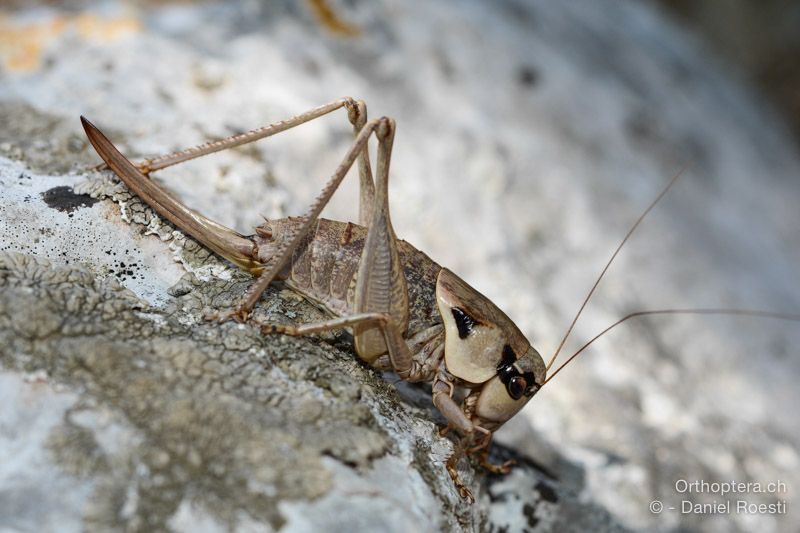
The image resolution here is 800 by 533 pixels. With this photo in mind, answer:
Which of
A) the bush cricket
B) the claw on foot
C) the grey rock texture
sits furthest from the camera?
the claw on foot

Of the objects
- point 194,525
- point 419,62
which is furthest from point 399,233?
point 194,525

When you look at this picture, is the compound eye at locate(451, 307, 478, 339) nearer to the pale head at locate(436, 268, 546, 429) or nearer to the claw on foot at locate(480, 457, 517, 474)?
the pale head at locate(436, 268, 546, 429)

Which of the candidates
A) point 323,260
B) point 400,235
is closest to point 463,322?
point 323,260

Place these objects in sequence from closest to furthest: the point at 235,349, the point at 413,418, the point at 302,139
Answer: the point at 235,349 → the point at 413,418 → the point at 302,139

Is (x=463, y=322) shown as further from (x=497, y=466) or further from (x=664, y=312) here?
(x=664, y=312)

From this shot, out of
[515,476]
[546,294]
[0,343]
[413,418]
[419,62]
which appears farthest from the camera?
[419,62]

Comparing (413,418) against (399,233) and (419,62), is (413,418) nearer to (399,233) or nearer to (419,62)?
(399,233)

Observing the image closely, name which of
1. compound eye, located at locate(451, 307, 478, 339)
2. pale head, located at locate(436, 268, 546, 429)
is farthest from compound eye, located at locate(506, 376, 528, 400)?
compound eye, located at locate(451, 307, 478, 339)
